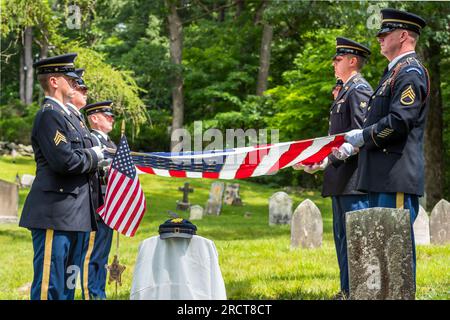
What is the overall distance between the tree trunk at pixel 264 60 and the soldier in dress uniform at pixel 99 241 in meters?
30.8

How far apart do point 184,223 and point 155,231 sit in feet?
46.2

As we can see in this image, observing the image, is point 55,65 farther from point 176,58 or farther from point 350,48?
point 176,58

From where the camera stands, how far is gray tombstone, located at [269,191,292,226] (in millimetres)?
19969

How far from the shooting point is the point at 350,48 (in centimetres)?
789

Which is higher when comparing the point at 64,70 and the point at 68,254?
the point at 64,70

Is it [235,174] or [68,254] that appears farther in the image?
[235,174]

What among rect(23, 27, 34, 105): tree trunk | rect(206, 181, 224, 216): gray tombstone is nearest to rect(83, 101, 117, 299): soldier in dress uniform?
rect(206, 181, 224, 216): gray tombstone

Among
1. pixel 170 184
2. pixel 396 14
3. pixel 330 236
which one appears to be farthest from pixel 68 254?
pixel 170 184

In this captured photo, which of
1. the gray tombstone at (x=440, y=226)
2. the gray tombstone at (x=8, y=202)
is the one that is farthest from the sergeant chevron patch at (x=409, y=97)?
the gray tombstone at (x=8, y=202)

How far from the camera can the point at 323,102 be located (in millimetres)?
30469

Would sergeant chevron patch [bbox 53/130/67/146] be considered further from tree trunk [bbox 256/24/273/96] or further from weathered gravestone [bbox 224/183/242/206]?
tree trunk [bbox 256/24/273/96]

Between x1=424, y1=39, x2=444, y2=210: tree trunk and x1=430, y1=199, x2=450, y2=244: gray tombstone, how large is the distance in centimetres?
942

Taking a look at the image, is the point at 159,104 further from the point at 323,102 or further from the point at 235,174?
the point at 235,174

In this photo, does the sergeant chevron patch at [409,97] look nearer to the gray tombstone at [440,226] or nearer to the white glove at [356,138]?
the white glove at [356,138]
